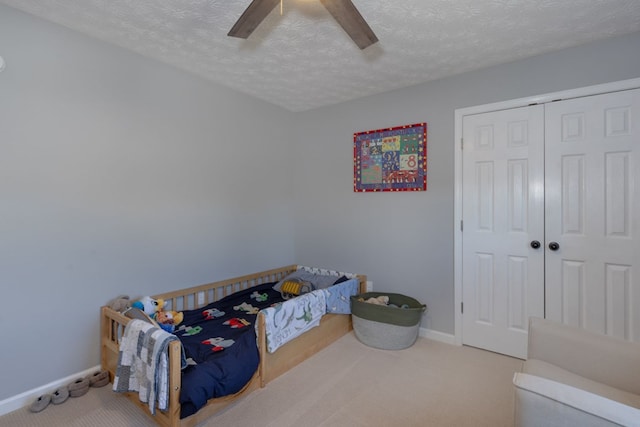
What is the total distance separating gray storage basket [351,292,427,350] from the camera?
2667 mm

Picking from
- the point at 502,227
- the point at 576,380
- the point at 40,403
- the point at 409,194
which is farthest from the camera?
the point at 409,194

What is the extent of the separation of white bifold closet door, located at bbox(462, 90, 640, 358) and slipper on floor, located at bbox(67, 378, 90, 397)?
118 inches

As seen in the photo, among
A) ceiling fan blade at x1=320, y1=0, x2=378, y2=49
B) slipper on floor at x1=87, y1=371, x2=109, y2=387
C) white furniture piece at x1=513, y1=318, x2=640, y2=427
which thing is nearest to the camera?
white furniture piece at x1=513, y1=318, x2=640, y2=427

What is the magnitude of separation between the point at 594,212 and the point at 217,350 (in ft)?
9.47

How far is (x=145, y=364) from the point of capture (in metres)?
1.74

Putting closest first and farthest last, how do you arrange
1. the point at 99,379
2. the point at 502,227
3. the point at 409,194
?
the point at 99,379
the point at 502,227
the point at 409,194

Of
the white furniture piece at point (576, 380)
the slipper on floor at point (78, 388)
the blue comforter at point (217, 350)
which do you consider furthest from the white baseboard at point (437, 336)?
the slipper on floor at point (78, 388)

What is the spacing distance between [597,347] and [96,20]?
344cm

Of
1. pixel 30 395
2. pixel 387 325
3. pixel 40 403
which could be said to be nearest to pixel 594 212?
pixel 387 325

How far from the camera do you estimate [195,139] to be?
2857 mm

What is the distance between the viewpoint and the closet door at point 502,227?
2.49 metres

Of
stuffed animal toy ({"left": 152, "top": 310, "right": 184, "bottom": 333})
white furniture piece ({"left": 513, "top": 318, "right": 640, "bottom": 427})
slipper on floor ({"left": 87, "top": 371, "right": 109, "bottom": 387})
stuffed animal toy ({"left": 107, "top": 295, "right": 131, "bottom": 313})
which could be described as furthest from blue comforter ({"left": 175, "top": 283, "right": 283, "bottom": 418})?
white furniture piece ({"left": 513, "top": 318, "right": 640, "bottom": 427})

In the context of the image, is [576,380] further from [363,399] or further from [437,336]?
[437,336]

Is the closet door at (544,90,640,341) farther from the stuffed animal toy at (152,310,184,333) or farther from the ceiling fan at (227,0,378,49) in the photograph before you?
the stuffed animal toy at (152,310,184,333)
